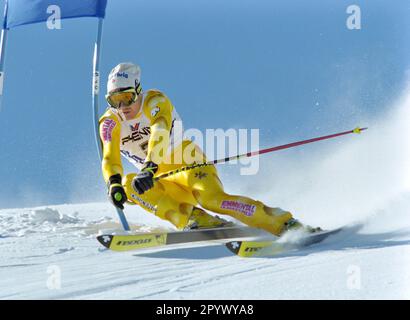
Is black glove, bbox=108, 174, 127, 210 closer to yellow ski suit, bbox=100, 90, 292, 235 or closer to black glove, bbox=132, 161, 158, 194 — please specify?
yellow ski suit, bbox=100, 90, 292, 235

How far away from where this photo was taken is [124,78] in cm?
553

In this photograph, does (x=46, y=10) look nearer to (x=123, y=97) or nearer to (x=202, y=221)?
(x=123, y=97)

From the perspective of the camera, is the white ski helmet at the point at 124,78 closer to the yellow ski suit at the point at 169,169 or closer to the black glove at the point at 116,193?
the yellow ski suit at the point at 169,169

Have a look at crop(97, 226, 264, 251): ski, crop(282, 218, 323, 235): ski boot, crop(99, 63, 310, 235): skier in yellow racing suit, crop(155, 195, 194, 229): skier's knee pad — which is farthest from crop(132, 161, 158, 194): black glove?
crop(282, 218, 323, 235): ski boot

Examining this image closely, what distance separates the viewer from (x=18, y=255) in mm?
5262

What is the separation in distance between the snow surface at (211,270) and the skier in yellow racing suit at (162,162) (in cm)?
46

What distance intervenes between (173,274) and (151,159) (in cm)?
140

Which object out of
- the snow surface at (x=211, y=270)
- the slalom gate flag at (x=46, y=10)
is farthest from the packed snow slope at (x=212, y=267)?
the slalom gate flag at (x=46, y=10)

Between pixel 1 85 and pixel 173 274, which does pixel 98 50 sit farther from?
pixel 173 274

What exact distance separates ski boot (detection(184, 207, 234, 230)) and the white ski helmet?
55.4 inches

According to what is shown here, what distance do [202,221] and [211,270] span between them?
1.59m

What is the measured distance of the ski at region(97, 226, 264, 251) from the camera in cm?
504

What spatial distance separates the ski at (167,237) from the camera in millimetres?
5035
